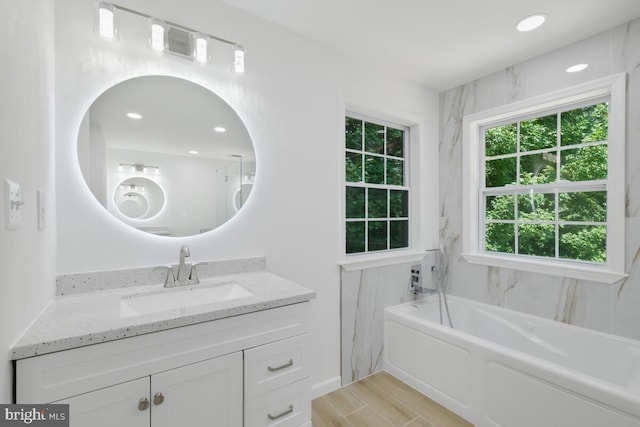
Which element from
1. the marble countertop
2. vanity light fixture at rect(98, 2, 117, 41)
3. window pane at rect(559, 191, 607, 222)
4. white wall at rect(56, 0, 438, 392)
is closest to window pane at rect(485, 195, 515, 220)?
window pane at rect(559, 191, 607, 222)

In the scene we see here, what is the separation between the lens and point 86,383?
3.05 ft

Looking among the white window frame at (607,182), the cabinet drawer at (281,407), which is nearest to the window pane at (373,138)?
the white window frame at (607,182)

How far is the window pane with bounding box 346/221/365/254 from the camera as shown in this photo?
2467 millimetres

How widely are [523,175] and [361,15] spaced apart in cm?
192

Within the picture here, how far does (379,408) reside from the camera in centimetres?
202

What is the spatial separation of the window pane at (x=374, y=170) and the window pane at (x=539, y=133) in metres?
1.23

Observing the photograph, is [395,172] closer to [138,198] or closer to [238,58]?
[238,58]

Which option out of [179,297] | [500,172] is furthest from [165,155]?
[500,172]

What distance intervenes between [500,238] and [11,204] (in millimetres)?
3187

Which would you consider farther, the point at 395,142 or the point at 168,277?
the point at 395,142

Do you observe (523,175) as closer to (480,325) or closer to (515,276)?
(515,276)

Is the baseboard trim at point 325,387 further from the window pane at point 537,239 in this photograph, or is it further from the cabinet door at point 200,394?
the window pane at point 537,239

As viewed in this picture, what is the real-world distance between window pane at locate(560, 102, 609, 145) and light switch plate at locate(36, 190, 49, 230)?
3286 mm

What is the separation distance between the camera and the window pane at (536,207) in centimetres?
239
